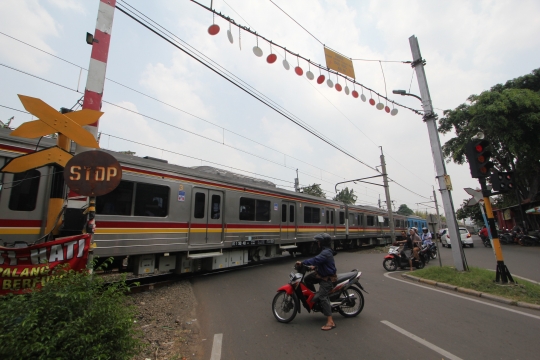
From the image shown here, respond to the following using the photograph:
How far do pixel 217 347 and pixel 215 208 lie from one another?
5.43 metres

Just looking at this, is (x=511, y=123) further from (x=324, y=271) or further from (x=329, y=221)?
(x=324, y=271)

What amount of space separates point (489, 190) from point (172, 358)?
834 centimetres

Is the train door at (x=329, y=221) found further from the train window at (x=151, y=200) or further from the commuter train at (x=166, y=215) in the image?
the train window at (x=151, y=200)

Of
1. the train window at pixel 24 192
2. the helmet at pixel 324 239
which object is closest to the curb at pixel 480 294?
the helmet at pixel 324 239

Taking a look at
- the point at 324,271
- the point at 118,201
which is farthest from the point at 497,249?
the point at 118,201

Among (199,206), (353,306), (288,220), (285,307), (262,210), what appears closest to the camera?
(285,307)

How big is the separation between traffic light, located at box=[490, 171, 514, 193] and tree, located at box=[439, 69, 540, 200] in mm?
11837

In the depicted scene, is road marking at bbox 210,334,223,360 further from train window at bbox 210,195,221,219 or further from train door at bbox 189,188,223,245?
train window at bbox 210,195,221,219

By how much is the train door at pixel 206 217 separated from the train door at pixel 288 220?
12.4 feet

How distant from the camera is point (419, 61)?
9.84 m

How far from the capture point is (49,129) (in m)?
3.94

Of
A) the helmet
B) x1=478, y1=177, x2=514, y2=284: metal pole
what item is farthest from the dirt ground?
x1=478, y1=177, x2=514, y2=284: metal pole

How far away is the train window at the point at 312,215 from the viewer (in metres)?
14.2

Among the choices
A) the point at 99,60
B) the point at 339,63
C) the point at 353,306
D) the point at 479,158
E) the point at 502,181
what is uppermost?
the point at 339,63
